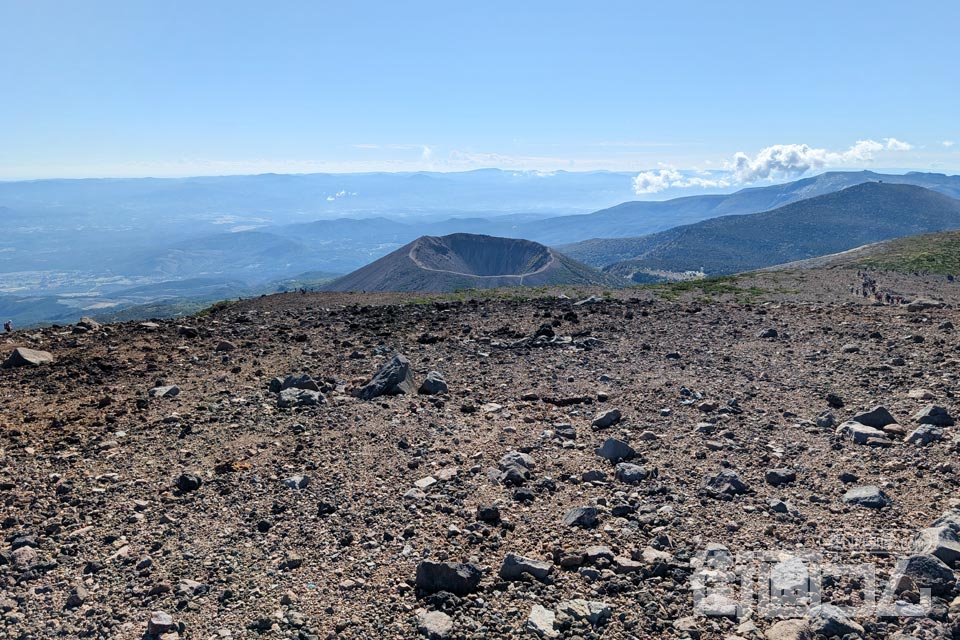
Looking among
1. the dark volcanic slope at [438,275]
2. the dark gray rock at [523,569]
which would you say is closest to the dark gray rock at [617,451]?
the dark gray rock at [523,569]

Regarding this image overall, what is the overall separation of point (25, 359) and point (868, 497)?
14858 mm

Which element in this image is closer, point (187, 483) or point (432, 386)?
point (187, 483)

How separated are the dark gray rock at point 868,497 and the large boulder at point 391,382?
688 cm

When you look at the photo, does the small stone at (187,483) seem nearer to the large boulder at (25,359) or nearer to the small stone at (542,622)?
the small stone at (542,622)

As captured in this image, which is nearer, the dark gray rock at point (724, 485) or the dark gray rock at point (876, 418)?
the dark gray rock at point (724, 485)

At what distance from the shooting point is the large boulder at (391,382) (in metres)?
10.9

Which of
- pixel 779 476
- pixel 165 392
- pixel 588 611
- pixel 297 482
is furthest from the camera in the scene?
pixel 165 392

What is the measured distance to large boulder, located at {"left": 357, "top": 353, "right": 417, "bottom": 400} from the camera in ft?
35.9

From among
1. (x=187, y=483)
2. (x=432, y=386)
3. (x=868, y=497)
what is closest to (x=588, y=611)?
(x=868, y=497)

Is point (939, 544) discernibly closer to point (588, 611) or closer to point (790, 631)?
point (790, 631)

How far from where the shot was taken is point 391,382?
11.1 metres

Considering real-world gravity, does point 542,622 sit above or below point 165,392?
below

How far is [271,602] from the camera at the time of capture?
5.59m

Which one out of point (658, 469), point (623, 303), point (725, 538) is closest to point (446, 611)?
point (725, 538)
